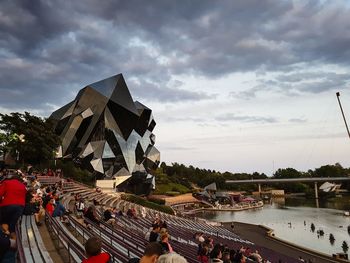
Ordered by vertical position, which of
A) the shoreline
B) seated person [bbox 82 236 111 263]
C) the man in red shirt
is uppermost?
the man in red shirt

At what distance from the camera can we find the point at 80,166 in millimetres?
68562

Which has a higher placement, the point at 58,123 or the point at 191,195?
the point at 58,123

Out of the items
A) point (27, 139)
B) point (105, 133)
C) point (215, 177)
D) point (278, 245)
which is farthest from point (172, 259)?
point (215, 177)

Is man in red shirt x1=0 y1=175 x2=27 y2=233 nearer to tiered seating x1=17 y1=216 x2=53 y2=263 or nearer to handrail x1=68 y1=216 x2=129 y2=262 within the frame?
tiered seating x1=17 y1=216 x2=53 y2=263

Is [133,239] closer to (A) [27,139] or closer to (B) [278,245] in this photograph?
(B) [278,245]

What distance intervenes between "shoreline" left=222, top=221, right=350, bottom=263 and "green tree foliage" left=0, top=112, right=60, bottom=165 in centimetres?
3154

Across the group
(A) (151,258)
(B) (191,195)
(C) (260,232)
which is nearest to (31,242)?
(A) (151,258)

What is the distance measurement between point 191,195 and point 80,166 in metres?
44.4

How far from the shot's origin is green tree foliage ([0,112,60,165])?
168 feet

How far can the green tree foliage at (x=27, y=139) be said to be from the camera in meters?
51.3

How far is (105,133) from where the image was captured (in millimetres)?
70375

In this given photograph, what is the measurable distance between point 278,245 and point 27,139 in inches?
1490

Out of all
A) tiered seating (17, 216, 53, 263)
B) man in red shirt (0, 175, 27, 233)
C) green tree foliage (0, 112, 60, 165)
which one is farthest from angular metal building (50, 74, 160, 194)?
man in red shirt (0, 175, 27, 233)

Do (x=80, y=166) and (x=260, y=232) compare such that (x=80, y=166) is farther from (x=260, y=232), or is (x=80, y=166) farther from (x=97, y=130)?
(x=260, y=232)
